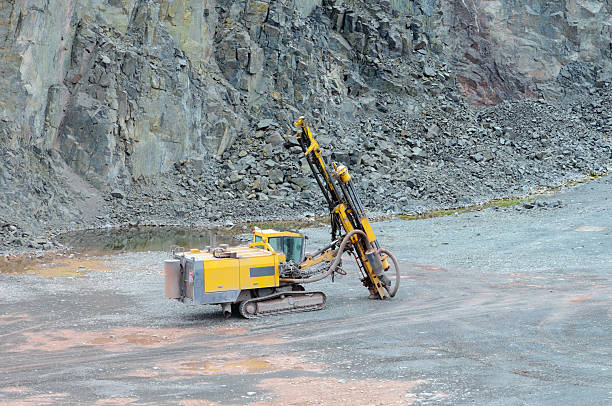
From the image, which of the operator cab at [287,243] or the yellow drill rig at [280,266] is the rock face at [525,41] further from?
the operator cab at [287,243]

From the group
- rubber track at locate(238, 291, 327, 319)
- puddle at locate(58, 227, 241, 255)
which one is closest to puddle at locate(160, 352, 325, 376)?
rubber track at locate(238, 291, 327, 319)

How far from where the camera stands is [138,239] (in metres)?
27.6

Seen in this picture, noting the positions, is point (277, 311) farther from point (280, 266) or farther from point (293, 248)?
point (293, 248)

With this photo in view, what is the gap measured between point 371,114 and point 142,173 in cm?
1696

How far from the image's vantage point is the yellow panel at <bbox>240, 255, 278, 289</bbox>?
1324cm

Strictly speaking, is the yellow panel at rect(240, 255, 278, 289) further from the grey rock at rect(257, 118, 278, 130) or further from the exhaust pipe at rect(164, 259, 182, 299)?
the grey rock at rect(257, 118, 278, 130)

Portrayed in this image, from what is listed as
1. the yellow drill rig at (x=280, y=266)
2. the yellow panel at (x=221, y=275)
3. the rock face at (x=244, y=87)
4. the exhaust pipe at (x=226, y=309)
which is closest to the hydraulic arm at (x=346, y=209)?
the yellow drill rig at (x=280, y=266)

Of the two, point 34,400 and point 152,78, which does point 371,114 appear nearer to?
point 152,78

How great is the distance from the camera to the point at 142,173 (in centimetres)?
3581

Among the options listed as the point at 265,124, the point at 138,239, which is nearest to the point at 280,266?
the point at 138,239

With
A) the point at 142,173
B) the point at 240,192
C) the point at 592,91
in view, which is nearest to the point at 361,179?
the point at 240,192

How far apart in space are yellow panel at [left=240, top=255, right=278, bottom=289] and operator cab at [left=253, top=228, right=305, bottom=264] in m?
0.66

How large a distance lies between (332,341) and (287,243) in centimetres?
324

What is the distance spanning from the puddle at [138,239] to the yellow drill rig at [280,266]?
11.5 meters
